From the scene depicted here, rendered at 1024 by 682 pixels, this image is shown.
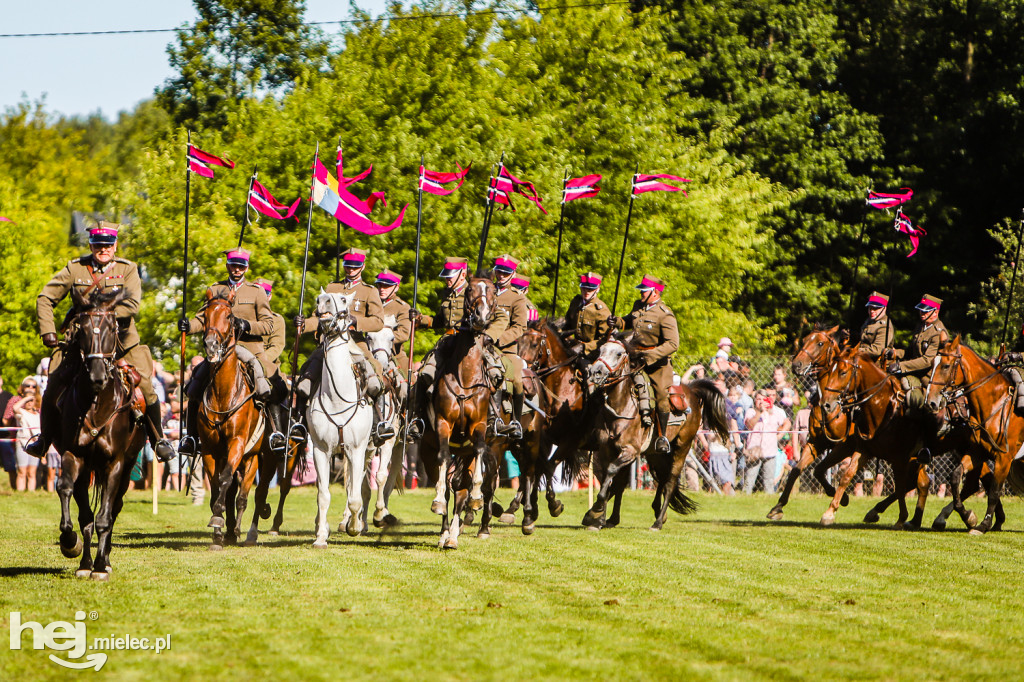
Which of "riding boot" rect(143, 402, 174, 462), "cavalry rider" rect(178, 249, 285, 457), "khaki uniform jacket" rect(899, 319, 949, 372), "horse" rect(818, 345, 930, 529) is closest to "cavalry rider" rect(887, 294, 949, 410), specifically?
"khaki uniform jacket" rect(899, 319, 949, 372)

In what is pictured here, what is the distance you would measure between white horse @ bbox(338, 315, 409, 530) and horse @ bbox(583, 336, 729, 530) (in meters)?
2.60

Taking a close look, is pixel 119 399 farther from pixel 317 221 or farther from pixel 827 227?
pixel 827 227

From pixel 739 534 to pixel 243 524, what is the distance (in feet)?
22.4

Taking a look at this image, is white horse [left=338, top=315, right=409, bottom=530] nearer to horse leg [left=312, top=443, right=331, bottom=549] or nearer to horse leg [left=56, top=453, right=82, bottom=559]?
horse leg [left=312, top=443, right=331, bottom=549]

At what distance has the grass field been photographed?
8.57 m

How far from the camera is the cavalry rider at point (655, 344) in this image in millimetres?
18375

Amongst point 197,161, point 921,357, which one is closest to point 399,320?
point 197,161

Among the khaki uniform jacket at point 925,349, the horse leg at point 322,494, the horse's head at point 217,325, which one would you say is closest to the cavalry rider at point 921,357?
the khaki uniform jacket at point 925,349

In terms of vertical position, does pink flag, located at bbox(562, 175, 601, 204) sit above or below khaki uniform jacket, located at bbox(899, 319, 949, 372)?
above

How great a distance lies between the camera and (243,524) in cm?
1906

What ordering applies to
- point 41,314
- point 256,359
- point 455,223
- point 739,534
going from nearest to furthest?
point 41,314
point 256,359
point 739,534
point 455,223

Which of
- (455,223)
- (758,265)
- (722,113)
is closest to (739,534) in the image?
(455,223)

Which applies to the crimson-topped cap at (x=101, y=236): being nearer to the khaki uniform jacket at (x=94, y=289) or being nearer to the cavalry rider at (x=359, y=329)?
the khaki uniform jacket at (x=94, y=289)

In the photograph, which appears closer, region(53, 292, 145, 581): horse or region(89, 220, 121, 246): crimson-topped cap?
region(53, 292, 145, 581): horse
